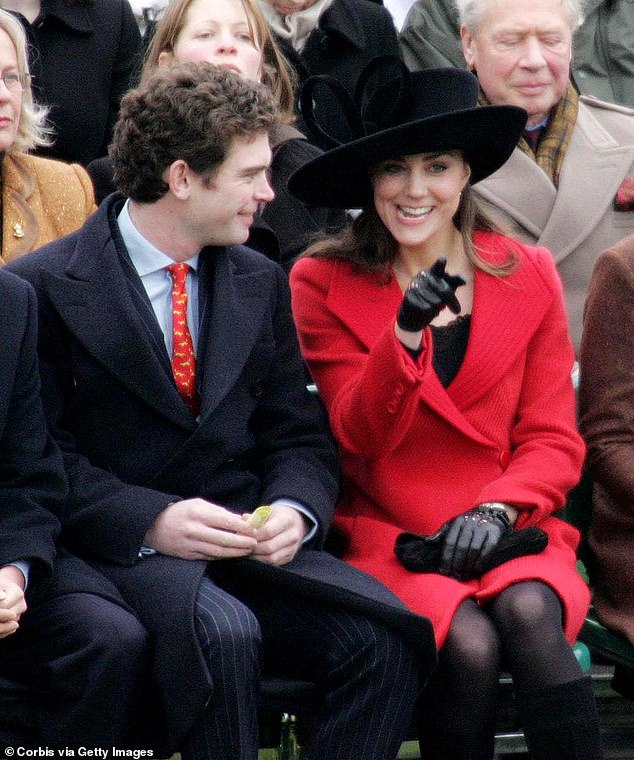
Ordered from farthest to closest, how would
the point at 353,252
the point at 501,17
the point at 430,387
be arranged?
the point at 501,17 < the point at 353,252 < the point at 430,387

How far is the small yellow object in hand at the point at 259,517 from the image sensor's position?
3707 millimetres

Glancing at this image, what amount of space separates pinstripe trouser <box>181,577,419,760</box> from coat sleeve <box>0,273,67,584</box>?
399 mm

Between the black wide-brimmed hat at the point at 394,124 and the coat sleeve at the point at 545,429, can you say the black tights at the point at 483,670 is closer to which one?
the coat sleeve at the point at 545,429

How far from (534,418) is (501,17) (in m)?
1.68

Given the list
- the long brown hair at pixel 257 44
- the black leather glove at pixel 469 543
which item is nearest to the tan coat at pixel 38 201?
the long brown hair at pixel 257 44

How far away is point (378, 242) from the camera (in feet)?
14.6

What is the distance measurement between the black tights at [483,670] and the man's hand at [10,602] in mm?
1011

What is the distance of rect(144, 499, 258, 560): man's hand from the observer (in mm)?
3684

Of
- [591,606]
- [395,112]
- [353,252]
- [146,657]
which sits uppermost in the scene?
[395,112]

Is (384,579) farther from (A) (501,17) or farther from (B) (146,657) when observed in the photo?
(A) (501,17)

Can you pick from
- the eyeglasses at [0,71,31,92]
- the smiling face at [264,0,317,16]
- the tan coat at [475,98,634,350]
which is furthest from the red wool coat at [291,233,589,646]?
the smiling face at [264,0,317,16]

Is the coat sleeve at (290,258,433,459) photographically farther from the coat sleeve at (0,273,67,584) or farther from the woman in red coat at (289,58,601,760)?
the coat sleeve at (0,273,67,584)

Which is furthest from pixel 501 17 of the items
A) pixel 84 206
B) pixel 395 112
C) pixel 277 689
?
pixel 277 689

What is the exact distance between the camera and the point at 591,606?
433 cm
